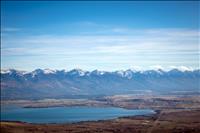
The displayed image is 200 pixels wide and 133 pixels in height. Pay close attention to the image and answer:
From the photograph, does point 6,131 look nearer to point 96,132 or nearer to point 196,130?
point 96,132

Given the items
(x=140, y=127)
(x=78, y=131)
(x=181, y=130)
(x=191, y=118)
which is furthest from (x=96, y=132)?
(x=191, y=118)

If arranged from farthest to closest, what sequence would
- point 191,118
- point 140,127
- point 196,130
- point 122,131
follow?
point 191,118 < point 140,127 < point 122,131 < point 196,130

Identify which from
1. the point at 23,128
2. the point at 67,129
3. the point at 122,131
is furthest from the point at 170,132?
the point at 23,128

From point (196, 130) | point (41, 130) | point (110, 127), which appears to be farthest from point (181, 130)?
point (41, 130)

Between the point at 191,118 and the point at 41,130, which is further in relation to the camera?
the point at 191,118

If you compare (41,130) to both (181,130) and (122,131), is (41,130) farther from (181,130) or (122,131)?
(181,130)

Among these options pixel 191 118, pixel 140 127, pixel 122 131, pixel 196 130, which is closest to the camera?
pixel 196 130

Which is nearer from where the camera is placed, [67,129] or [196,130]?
[196,130]
